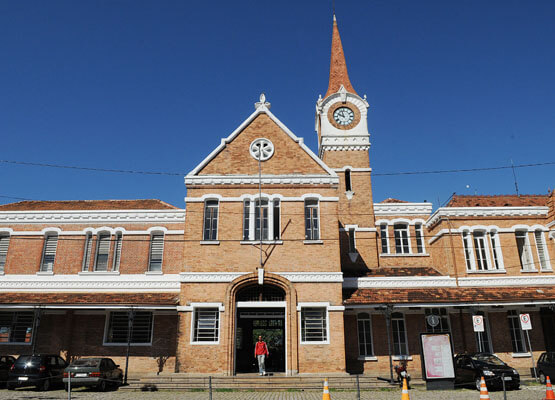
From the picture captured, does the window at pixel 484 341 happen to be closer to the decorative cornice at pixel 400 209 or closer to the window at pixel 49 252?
the decorative cornice at pixel 400 209

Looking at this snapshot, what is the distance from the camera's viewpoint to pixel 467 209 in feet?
85.1

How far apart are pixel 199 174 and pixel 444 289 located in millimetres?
14673

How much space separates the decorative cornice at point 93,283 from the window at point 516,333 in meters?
18.5

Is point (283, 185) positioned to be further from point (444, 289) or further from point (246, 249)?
point (444, 289)

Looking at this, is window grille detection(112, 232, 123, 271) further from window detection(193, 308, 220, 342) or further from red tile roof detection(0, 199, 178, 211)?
window detection(193, 308, 220, 342)

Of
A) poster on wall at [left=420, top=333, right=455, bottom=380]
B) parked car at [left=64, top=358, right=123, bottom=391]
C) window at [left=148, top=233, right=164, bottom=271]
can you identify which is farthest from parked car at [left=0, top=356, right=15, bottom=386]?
poster on wall at [left=420, top=333, right=455, bottom=380]

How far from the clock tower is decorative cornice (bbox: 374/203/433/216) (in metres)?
1.96

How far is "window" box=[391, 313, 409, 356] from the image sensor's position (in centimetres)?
2256

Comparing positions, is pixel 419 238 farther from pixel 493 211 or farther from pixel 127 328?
pixel 127 328

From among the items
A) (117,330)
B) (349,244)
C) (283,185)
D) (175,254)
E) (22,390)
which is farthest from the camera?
(349,244)

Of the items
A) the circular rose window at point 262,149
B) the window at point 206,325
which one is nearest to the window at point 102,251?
the window at point 206,325

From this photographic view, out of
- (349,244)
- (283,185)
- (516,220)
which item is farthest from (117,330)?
(516,220)

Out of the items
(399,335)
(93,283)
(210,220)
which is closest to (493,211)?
(399,335)

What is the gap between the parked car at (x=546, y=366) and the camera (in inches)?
743
